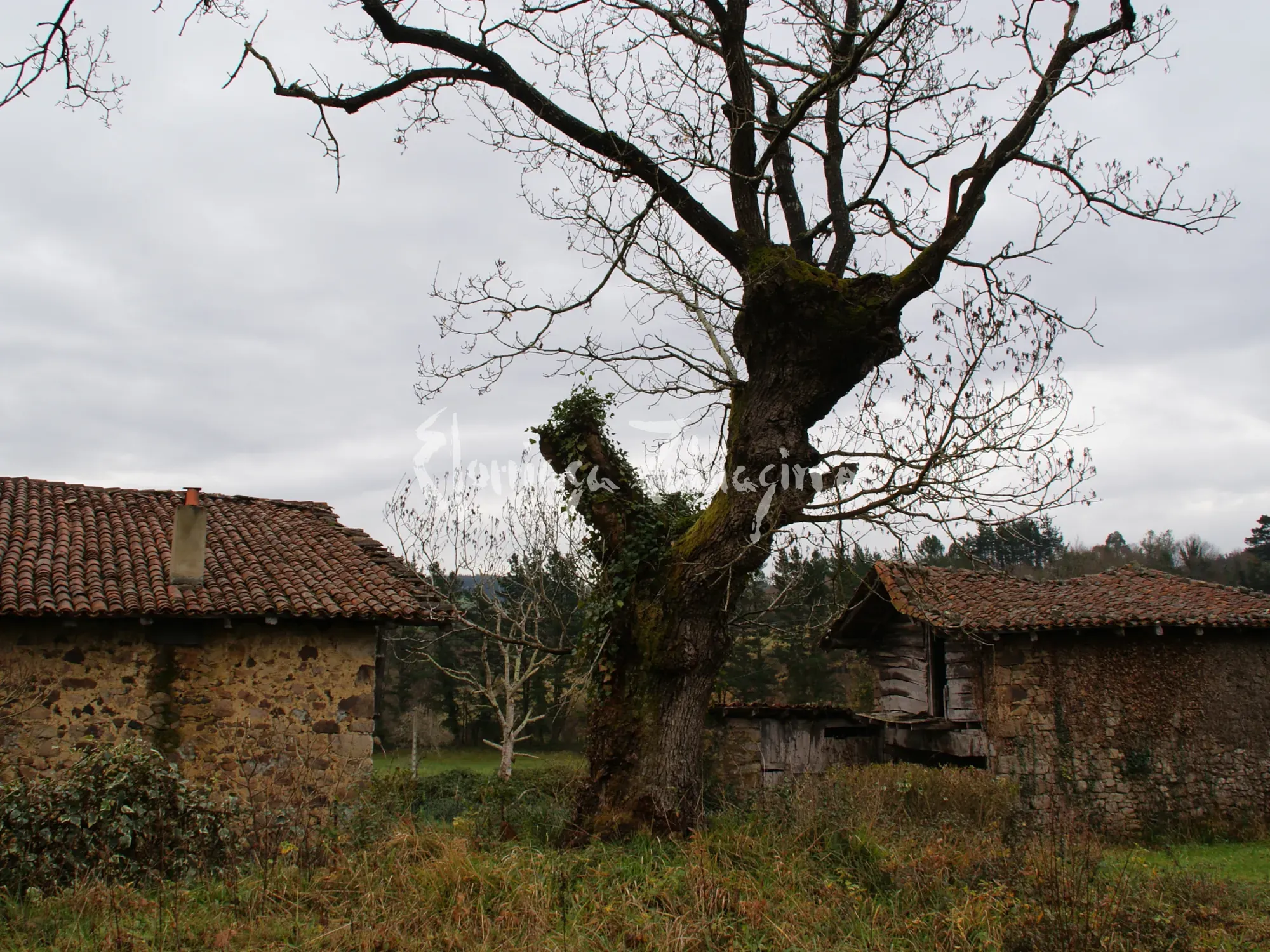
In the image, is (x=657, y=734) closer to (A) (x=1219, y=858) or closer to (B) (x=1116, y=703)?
(A) (x=1219, y=858)

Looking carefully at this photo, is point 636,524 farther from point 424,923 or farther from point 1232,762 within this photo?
point 1232,762

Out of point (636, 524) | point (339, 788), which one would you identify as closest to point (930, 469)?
point (636, 524)

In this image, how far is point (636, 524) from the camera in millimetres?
7789

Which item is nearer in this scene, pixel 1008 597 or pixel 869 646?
pixel 1008 597

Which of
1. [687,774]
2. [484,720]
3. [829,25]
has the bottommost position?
[484,720]

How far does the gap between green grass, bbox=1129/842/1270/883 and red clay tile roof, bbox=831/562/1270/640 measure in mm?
3116

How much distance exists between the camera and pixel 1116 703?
1355cm

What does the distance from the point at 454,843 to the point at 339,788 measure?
5650 millimetres

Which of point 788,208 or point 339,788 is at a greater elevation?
point 788,208

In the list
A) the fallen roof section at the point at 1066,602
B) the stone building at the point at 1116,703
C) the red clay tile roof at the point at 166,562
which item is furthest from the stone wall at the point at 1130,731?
the red clay tile roof at the point at 166,562

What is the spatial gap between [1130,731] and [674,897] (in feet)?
35.9

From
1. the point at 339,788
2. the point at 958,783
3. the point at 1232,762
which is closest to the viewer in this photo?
the point at 958,783

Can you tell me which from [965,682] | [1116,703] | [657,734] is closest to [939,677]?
[965,682]

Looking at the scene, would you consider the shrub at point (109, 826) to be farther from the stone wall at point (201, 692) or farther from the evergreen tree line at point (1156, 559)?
the evergreen tree line at point (1156, 559)
